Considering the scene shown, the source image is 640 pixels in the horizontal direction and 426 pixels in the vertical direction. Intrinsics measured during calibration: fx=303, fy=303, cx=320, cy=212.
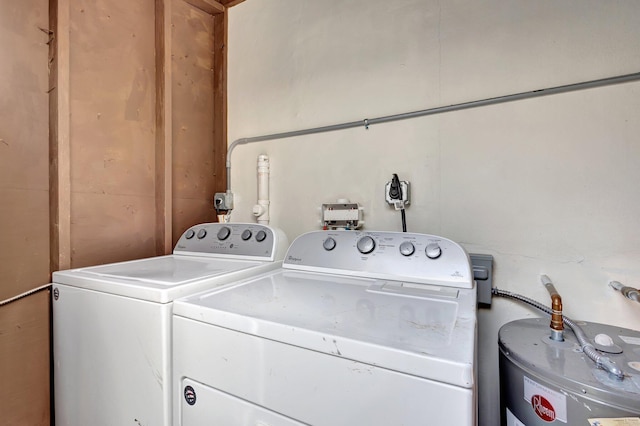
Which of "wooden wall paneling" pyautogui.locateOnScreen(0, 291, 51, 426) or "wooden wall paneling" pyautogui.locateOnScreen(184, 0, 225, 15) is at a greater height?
"wooden wall paneling" pyautogui.locateOnScreen(184, 0, 225, 15)

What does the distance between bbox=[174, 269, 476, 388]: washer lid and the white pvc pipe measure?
695 millimetres

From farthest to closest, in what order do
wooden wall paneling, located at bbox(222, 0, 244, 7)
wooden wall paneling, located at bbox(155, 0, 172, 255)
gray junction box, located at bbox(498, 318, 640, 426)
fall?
1. wooden wall paneling, located at bbox(222, 0, 244, 7)
2. wooden wall paneling, located at bbox(155, 0, 172, 255)
3. gray junction box, located at bbox(498, 318, 640, 426)

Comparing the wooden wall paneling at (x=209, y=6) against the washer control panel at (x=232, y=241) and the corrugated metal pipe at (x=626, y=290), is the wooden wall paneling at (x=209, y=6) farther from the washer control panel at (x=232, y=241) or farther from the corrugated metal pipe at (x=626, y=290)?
the corrugated metal pipe at (x=626, y=290)

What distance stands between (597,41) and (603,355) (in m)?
0.96

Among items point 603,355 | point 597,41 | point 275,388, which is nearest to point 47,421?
point 275,388

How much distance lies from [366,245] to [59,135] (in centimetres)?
125

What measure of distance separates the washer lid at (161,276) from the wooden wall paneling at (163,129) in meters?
0.28

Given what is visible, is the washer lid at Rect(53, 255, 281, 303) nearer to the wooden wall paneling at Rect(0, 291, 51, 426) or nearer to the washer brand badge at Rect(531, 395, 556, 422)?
the wooden wall paneling at Rect(0, 291, 51, 426)

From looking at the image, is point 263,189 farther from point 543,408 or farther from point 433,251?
point 543,408

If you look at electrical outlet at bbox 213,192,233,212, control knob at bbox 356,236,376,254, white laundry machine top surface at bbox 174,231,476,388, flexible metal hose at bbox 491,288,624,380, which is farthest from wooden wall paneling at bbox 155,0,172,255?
flexible metal hose at bbox 491,288,624,380

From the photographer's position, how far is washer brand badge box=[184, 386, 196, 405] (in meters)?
0.71

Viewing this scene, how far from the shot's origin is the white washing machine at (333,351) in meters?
0.48

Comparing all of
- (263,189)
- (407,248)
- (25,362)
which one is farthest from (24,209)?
(407,248)

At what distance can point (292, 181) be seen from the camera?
157 cm
